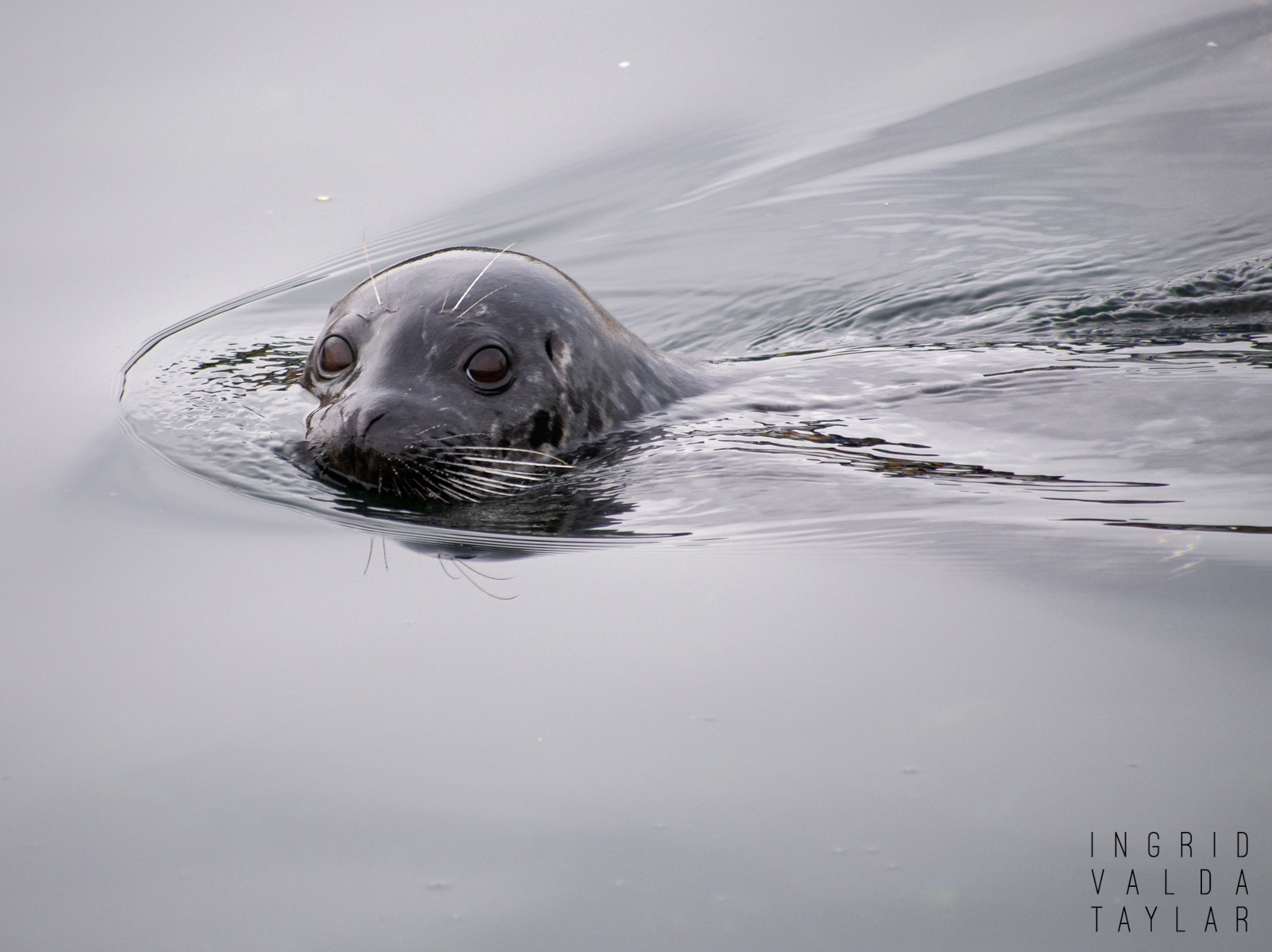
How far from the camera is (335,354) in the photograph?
4.78 metres

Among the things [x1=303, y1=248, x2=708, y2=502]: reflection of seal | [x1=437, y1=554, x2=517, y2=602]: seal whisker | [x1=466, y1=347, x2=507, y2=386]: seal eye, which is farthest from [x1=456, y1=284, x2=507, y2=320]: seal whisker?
[x1=437, y1=554, x2=517, y2=602]: seal whisker

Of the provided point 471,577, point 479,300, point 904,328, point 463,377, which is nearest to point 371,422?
point 463,377

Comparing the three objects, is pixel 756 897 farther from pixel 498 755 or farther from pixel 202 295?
pixel 202 295

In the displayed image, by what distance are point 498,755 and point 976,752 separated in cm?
100

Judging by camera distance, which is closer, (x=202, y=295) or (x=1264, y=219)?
(x=202, y=295)

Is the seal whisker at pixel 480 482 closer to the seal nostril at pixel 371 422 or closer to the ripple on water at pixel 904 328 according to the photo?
the ripple on water at pixel 904 328

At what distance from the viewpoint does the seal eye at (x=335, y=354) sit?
4762 millimetres

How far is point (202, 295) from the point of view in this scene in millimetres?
6270

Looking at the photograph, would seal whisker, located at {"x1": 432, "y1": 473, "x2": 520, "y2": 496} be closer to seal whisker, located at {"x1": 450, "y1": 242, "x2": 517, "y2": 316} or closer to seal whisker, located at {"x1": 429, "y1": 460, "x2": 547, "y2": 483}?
seal whisker, located at {"x1": 429, "y1": 460, "x2": 547, "y2": 483}

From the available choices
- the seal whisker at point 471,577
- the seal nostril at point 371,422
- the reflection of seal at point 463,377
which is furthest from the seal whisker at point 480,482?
the seal whisker at point 471,577

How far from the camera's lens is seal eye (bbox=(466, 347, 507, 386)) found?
464 cm

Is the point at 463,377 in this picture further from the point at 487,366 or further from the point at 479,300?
the point at 479,300

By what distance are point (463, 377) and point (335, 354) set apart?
48 cm

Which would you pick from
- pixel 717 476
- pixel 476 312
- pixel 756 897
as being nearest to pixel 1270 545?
pixel 717 476
